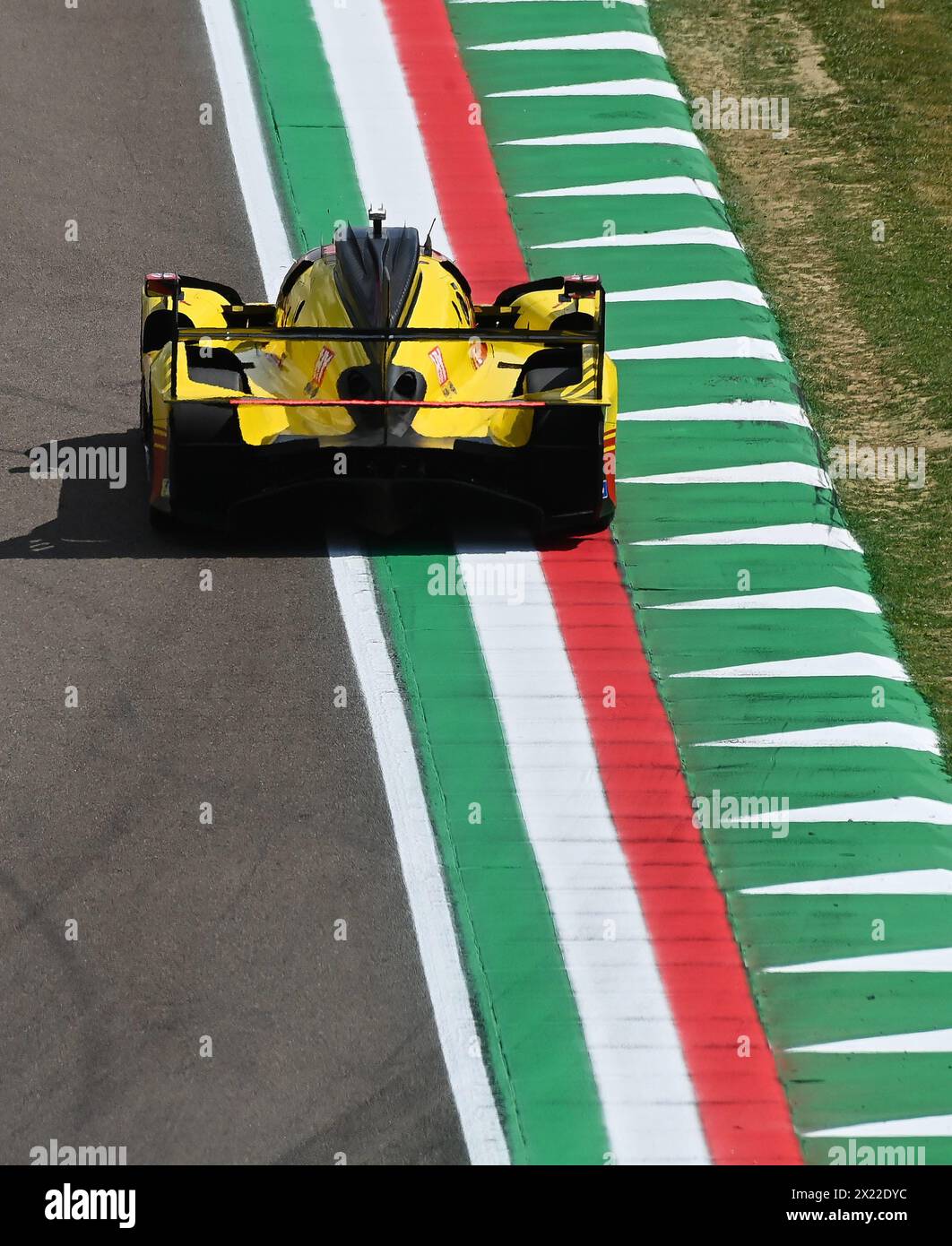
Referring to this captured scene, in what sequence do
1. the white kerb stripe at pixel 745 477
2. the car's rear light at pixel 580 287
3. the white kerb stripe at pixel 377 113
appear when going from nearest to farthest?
the white kerb stripe at pixel 745 477 < the car's rear light at pixel 580 287 < the white kerb stripe at pixel 377 113

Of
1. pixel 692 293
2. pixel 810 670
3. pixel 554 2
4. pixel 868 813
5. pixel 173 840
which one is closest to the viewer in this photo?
pixel 173 840

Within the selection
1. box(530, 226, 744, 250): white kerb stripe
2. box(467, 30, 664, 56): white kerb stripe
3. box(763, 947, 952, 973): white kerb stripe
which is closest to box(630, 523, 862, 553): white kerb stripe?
box(763, 947, 952, 973): white kerb stripe

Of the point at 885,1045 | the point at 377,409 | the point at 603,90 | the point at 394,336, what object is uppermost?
the point at 603,90

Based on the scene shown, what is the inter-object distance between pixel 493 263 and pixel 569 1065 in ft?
32.9

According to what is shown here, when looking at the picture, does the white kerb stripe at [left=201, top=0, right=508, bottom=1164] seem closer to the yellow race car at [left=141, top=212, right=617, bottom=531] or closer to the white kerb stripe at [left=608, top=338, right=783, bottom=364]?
the yellow race car at [left=141, top=212, right=617, bottom=531]

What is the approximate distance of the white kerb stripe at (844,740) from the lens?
13.7 meters

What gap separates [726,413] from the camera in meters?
17.4

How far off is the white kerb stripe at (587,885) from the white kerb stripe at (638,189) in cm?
645

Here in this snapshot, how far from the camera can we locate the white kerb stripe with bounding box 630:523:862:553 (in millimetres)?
15789

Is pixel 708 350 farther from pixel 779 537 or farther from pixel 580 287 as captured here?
pixel 779 537

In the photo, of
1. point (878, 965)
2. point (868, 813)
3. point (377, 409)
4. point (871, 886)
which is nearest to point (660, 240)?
point (377, 409)

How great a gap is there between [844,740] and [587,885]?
2.22m

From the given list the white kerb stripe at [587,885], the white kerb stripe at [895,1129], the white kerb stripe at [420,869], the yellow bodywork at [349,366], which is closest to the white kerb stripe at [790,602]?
the white kerb stripe at [587,885]

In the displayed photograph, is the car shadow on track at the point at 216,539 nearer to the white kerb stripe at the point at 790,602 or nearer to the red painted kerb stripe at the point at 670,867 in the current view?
the red painted kerb stripe at the point at 670,867
